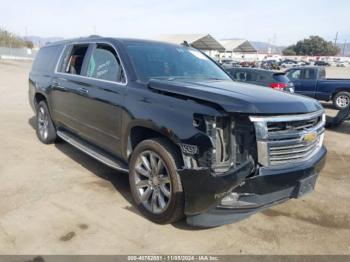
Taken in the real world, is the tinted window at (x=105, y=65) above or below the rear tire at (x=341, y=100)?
above

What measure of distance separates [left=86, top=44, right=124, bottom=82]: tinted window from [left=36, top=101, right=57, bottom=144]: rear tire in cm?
202

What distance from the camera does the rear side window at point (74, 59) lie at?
5500 mm

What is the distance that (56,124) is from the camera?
6.51 m

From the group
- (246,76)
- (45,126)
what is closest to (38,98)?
(45,126)

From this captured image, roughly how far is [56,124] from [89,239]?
11.1ft

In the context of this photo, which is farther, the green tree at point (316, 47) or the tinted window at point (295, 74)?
the green tree at point (316, 47)

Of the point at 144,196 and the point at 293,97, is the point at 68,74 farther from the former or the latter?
the point at 293,97

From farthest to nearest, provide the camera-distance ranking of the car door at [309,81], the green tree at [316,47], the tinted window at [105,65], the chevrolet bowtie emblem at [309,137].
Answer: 1. the green tree at [316,47]
2. the car door at [309,81]
3. the tinted window at [105,65]
4. the chevrolet bowtie emblem at [309,137]

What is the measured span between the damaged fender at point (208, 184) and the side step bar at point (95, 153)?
1.18 meters

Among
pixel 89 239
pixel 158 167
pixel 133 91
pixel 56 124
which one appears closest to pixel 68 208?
pixel 89 239

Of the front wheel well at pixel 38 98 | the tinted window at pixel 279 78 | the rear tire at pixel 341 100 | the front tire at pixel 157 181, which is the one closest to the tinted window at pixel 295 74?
the rear tire at pixel 341 100

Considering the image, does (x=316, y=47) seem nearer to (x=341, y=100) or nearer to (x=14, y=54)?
(x=14, y=54)

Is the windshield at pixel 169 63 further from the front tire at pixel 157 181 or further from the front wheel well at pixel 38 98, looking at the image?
the front wheel well at pixel 38 98

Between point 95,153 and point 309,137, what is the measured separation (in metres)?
2.73
